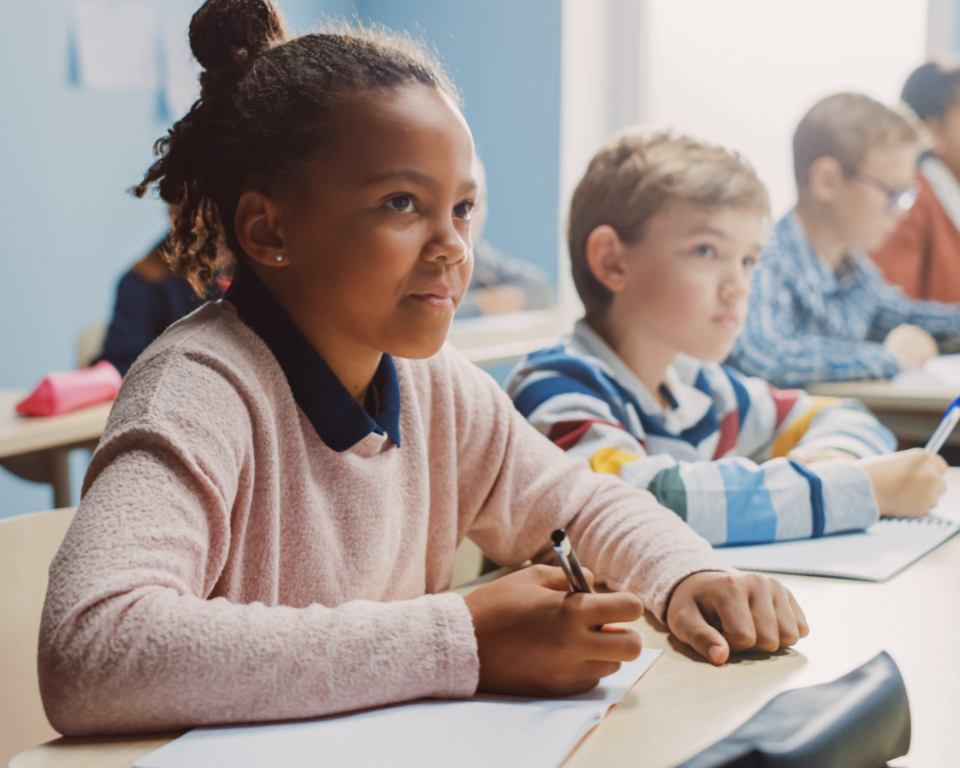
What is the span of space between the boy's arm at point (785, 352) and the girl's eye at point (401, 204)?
51.1 inches

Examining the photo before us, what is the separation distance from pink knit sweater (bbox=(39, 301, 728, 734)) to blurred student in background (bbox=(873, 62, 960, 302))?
7.34 feet

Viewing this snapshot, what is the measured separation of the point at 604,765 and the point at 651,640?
0.19 metres

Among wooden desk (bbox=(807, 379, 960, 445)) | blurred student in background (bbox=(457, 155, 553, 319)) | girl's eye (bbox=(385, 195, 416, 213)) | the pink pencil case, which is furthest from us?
blurred student in background (bbox=(457, 155, 553, 319))

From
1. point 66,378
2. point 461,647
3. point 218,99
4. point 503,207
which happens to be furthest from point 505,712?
point 503,207

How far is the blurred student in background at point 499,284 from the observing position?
3.15 m

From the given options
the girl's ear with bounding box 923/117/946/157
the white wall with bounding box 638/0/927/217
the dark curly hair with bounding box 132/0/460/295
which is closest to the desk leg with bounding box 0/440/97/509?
the dark curly hair with bounding box 132/0/460/295

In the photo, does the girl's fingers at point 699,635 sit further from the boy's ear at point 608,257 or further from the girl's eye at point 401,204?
the boy's ear at point 608,257

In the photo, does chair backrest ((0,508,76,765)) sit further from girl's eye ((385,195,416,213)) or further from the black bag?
the black bag

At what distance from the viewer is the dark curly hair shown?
2.17ft

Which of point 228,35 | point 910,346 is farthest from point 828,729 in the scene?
point 910,346

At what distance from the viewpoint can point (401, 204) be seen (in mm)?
657

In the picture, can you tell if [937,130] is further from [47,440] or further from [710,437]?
[47,440]

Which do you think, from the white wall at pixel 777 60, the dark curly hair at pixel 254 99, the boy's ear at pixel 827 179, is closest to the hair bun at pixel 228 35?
the dark curly hair at pixel 254 99

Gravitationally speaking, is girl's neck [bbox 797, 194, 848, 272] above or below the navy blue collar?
below
